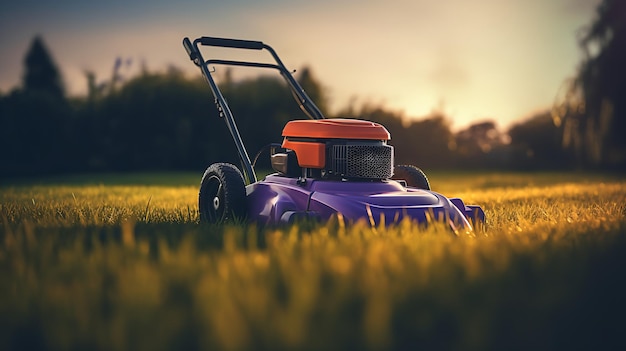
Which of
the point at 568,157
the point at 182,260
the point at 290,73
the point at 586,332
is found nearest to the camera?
the point at 586,332

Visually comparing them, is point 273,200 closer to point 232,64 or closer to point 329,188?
point 329,188

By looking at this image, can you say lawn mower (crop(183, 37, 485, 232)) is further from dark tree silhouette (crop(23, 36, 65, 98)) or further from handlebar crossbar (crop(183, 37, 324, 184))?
dark tree silhouette (crop(23, 36, 65, 98))

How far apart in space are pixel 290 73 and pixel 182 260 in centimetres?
435

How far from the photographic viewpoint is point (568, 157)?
2322cm

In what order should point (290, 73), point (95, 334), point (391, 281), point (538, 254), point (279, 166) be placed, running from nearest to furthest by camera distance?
point (95, 334), point (391, 281), point (538, 254), point (279, 166), point (290, 73)

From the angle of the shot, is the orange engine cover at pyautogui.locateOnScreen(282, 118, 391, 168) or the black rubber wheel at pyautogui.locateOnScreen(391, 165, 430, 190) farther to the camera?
the black rubber wheel at pyautogui.locateOnScreen(391, 165, 430, 190)

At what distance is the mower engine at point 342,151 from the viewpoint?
491 centimetres

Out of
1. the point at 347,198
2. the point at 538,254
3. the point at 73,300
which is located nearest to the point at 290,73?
the point at 347,198

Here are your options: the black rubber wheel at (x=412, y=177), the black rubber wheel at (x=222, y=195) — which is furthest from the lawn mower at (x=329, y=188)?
the black rubber wheel at (x=412, y=177)

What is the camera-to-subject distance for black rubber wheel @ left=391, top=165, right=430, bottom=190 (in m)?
5.79

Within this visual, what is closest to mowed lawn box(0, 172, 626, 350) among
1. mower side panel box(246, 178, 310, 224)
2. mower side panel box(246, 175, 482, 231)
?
mower side panel box(246, 175, 482, 231)

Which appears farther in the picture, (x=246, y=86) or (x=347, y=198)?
(x=246, y=86)

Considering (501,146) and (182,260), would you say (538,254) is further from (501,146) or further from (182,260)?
(501,146)

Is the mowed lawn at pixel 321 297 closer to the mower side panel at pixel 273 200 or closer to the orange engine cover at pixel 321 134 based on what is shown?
the mower side panel at pixel 273 200
